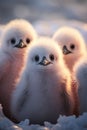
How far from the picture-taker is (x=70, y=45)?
146 centimetres

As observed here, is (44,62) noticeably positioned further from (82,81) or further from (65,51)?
(65,51)

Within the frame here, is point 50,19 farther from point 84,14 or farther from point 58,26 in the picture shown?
point 58,26

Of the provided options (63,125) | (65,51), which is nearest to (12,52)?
(65,51)

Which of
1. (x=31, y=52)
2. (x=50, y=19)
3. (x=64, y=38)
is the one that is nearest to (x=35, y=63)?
(x=31, y=52)

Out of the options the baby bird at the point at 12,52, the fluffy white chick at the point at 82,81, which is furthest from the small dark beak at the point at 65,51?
the fluffy white chick at the point at 82,81

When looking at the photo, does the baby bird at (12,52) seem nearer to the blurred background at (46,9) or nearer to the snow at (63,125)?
the blurred background at (46,9)

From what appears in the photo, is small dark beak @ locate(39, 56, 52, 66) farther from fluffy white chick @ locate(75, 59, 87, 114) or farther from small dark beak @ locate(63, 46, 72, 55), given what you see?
small dark beak @ locate(63, 46, 72, 55)

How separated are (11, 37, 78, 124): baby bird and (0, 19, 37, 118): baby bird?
0.22ft

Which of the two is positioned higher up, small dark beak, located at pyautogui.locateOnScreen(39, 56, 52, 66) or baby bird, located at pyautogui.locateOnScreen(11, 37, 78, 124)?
small dark beak, located at pyautogui.locateOnScreen(39, 56, 52, 66)

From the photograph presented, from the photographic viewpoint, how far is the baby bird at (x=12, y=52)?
1329 mm

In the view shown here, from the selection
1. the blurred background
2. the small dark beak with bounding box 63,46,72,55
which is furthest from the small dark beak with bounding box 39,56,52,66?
the small dark beak with bounding box 63,46,72,55

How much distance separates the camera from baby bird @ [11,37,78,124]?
1.23 meters

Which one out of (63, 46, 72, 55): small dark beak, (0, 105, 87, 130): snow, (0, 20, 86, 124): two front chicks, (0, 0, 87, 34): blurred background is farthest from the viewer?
(63, 46, 72, 55): small dark beak

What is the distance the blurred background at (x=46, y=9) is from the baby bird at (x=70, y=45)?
0.87 ft
